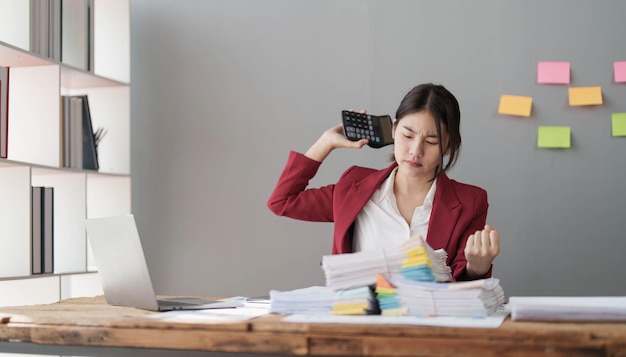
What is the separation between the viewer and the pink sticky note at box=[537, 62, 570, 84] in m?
2.62

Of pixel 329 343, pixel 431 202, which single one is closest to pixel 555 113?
pixel 431 202

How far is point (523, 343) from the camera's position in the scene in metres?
1.08

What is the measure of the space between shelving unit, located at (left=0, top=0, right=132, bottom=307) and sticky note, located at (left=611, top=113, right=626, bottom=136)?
1750 mm

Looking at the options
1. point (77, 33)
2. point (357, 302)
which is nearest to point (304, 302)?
point (357, 302)

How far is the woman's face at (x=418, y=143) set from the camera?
1959mm

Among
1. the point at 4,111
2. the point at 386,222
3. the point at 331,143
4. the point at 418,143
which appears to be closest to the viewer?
the point at 418,143

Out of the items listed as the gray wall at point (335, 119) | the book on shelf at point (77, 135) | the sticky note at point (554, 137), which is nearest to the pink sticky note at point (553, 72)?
the gray wall at point (335, 119)

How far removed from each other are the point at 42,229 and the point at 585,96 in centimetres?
185

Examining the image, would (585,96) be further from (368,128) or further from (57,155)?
(57,155)

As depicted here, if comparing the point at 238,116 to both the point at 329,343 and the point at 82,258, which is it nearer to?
the point at 82,258

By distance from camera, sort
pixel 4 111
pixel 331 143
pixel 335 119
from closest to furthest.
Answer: pixel 331 143 < pixel 4 111 < pixel 335 119

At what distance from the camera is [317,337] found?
3.85ft

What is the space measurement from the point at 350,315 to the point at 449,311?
17 cm

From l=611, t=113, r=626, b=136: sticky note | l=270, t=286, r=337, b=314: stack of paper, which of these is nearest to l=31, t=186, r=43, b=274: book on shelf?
l=270, t=286, r=337, b=314: stack of paper
